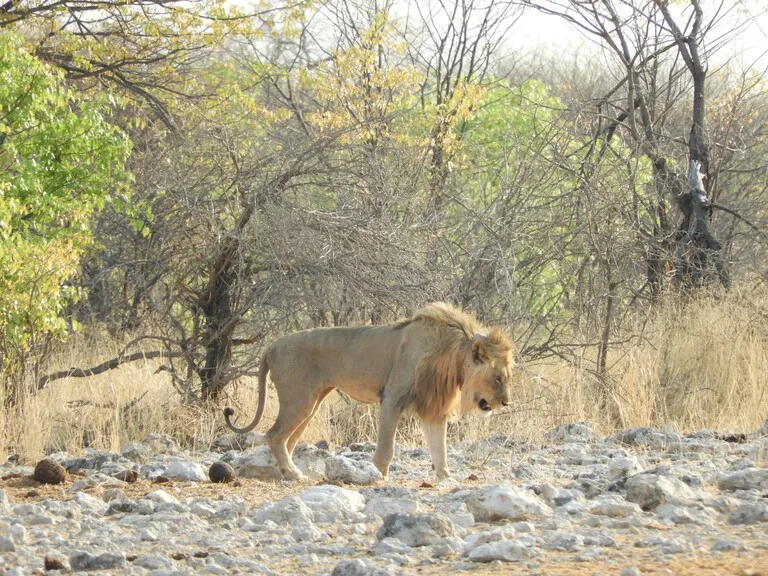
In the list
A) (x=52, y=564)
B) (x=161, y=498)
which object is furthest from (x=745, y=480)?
(x=52, y=564)

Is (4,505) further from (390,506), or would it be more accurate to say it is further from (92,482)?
(390,506)

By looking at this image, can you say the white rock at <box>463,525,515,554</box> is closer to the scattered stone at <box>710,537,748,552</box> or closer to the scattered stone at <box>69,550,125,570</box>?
the scattered stone at <box>710,537,748,552</box>

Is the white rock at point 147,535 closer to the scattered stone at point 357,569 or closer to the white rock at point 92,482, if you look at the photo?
the scattered stone at point 357,569

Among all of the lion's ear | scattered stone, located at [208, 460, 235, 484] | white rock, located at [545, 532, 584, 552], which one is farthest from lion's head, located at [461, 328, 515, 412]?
white rock, located at [545, 532, 584, 552]

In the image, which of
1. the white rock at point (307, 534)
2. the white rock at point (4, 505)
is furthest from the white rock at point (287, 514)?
the white rock at point (4, 505)

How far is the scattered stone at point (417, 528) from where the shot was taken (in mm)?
5199

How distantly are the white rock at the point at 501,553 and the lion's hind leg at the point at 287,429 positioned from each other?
3.68 meters

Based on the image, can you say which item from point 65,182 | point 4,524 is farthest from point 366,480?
point 65,182

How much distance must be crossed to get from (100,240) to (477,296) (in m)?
4.81

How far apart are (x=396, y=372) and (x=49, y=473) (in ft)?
8.10

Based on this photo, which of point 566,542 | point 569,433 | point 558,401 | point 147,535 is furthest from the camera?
point 558,401

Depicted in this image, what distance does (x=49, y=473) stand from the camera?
763 cm

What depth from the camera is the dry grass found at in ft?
34.0

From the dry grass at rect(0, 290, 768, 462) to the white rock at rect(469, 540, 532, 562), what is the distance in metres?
4.72
